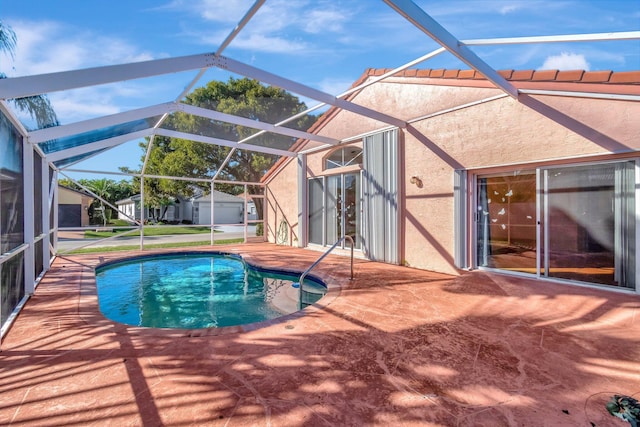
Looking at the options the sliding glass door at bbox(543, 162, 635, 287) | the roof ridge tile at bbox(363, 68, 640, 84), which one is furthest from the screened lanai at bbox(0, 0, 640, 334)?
the sliding glass door at bbox(543, 162, 635, 287)

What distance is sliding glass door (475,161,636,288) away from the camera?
4754 millimetres

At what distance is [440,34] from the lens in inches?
164

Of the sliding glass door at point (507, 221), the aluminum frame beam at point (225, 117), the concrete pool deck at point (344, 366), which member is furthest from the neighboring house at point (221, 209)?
the concrete pool deck at point (344, 366)

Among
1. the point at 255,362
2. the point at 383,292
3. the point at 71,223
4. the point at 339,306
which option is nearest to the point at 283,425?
the point at 255,362

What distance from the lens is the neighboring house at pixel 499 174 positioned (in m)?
4.75

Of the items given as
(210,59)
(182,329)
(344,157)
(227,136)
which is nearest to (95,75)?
(210,59)

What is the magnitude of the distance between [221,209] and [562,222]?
90.1ft

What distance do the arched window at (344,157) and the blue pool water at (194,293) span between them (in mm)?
3909

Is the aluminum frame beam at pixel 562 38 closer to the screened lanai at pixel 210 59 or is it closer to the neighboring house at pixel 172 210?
the screened lanai at pixel 210 59

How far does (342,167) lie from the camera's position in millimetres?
9500

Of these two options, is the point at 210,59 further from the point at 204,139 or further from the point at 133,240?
the point at 133,240

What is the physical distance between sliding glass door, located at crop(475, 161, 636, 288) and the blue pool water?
12.5ft

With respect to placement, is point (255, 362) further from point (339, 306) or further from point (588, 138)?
point (588, 138)

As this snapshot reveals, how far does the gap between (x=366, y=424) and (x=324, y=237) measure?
27.1ft
